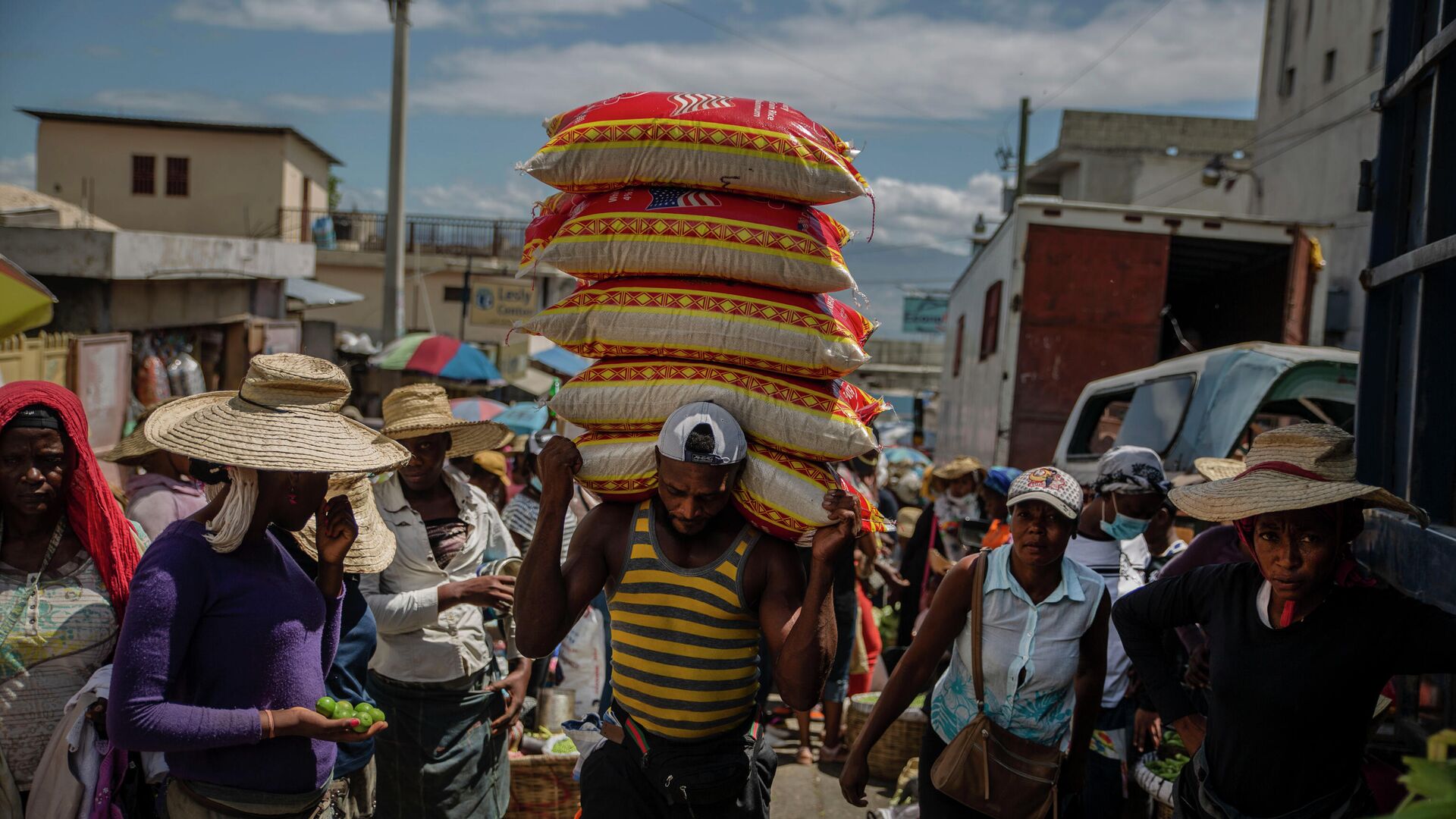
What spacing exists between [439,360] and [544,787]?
29.8 ft

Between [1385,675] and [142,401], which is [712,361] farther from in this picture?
[142,401]

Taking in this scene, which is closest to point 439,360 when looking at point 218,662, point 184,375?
point 184,375

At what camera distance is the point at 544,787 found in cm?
516

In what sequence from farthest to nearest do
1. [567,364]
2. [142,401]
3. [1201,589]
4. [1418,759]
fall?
[567,364] < [142,401] < [1201,589] < [1418,759]

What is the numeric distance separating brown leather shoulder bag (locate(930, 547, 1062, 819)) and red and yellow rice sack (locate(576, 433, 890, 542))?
79cm

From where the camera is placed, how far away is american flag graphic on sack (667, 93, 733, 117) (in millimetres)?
3426

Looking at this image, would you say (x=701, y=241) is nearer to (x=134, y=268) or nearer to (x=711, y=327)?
(x=711, y=327)

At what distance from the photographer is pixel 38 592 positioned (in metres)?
3.09

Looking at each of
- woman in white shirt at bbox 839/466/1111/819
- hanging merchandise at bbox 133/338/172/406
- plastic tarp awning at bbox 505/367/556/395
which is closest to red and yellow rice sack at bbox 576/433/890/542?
woman in white shirt at bbox 839/466/1111/819

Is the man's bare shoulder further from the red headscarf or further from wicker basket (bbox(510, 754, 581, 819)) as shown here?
wicker basket (bbox(510, 754, 581, 819))

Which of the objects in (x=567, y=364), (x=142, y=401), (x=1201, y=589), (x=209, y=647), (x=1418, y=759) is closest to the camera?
(x=1418, y=759)

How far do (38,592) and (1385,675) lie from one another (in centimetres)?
367

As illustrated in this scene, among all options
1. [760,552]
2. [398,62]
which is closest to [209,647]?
[760,552]

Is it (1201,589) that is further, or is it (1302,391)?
(1302,391)
